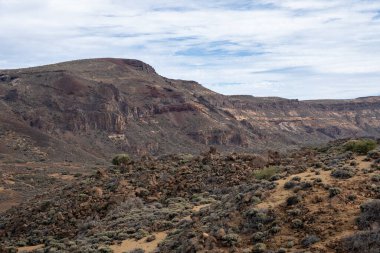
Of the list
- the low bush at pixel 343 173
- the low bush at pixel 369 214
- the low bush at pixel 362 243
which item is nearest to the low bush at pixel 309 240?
the low bush at pixel 362 243

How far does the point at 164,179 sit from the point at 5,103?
3441 inches

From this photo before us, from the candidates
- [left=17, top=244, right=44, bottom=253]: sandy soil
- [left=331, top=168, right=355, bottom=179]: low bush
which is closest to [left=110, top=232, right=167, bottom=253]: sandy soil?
[left=17, top=244, right=44, bottom=253]: sandy soil

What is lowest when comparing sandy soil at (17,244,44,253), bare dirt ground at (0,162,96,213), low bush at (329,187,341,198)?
bare dirt ground at (0,162,96,213)

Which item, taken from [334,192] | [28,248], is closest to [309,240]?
[334,192]

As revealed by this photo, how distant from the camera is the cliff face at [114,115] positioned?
99.4 metres

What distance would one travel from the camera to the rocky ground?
15.0 m

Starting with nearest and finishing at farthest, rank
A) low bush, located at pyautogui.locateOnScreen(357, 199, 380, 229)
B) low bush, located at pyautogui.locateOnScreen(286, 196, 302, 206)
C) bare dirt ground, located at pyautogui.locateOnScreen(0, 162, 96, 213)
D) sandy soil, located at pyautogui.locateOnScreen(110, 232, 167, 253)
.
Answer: low bush, located at pyautogui.locateOnScreen(357, 199, 380, 229)
low bush, located at pyautogui.locateOnScreen(286, 196, 302, 206)
sandy soil, located at pyautogui.locateOnScreen(110, 232, 167, 253)
bare dirt ground, located at pyautogui.locateOnScreen(0, 162, 96, 213)

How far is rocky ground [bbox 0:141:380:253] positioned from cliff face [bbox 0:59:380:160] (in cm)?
5945

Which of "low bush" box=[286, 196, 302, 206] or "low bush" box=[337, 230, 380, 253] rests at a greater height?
"low bush" box=[286, 196, 302, 206]

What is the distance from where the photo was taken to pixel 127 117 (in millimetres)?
122125

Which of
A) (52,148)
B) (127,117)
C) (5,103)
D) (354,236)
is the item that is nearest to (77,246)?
(354,236)

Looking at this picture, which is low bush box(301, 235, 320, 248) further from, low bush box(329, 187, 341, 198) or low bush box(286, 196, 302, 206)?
low bush box(329, 187, 341, 198)

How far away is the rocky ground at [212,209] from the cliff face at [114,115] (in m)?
59.5

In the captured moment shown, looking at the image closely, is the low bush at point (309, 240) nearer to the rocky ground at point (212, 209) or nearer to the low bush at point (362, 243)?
the rocky ground at point (212, 209)
